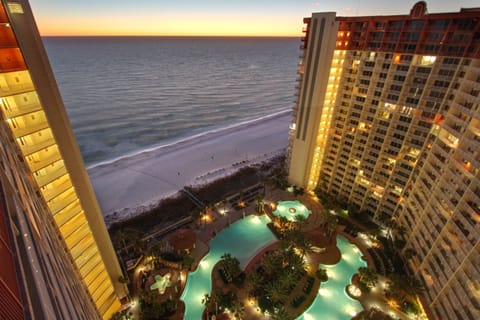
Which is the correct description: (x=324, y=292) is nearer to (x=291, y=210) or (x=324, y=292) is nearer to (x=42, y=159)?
(x=291, y=210)

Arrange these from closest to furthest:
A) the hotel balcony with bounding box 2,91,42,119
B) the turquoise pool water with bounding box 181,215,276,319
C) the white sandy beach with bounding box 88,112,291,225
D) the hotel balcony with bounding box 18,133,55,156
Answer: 1. the hotel balcony with bounding box 2,91,42,119
2. the hotel balcony with bounding box 18,133,55,156
3. the turquoise pool water with bounding box 181,215,276,319
4. the white sandy beach with bounding box 88,112,291,225

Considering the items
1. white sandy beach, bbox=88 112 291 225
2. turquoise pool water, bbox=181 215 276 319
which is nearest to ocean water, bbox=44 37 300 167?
white sandy beach, bbox=88 112 291 225

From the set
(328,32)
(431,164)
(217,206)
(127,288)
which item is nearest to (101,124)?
(217,206)

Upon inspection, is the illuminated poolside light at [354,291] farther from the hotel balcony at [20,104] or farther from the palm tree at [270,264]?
the hotel balcony at [20,104]

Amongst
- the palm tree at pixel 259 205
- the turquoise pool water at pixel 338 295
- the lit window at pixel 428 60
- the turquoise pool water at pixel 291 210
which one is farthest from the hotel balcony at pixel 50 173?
the lit window at pixel 428 60

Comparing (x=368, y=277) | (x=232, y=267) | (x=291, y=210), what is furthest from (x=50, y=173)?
(x=291, y=210)

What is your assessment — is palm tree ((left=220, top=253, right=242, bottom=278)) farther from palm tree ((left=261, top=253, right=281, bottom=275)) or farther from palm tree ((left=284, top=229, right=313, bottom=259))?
palm tree ((left=284, top=229, right=313, bottom=259))
